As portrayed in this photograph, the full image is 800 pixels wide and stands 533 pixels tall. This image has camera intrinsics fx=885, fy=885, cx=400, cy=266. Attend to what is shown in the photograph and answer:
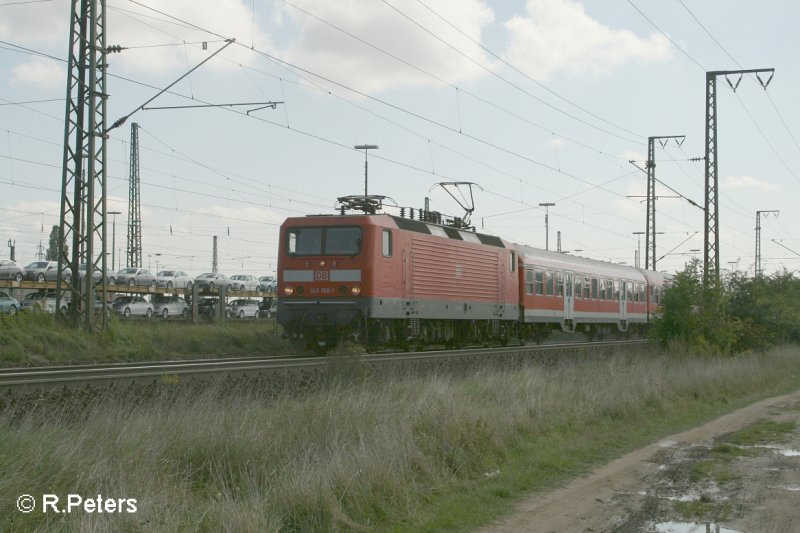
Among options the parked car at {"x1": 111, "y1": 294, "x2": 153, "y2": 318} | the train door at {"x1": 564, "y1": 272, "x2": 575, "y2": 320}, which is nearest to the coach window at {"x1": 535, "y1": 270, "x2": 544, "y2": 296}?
the train door at {"x1": 564, "y1": 272, "x2": 575, "y2": 320}

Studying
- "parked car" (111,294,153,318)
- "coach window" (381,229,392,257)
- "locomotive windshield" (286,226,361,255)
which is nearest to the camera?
"locomotive windshield" (286,226,361,255)

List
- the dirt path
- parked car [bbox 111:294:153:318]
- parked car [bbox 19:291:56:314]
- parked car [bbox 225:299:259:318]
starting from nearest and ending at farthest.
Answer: the dirt path, parked car [bbox 19:291:56:314], parked car [bbox 111:294:153:318], parked car [bbox 225:299:259:318]

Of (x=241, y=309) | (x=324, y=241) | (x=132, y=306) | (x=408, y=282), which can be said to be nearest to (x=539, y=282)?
(x=408, y=282)

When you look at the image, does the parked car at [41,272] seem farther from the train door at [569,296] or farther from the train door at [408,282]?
the train door at [408,282]

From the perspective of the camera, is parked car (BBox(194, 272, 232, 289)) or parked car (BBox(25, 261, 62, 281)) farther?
parked car (BBox(194, 272, 232, 289))

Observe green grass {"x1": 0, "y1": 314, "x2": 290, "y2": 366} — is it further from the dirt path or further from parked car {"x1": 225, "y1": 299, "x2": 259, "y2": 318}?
parked car {"x1": 225, "y1": 299, "x2": 259, "y2": 318}

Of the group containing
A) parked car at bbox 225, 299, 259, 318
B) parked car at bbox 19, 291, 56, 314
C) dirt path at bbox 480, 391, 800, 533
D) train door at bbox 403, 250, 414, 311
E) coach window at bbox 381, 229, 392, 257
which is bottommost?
dirt path at bbox 480, 391, 800, 533

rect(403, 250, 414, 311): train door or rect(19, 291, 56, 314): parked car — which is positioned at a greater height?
rect(403, 250, 414, 311): train door

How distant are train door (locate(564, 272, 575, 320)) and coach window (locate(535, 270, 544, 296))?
2.47m

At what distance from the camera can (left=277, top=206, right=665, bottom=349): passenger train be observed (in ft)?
76.2

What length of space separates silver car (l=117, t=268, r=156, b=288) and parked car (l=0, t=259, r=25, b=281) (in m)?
6.97

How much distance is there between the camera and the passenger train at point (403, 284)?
76.2 feet

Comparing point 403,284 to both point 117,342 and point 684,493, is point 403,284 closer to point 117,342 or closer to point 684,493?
point 117,342

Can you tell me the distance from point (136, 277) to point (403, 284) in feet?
109
